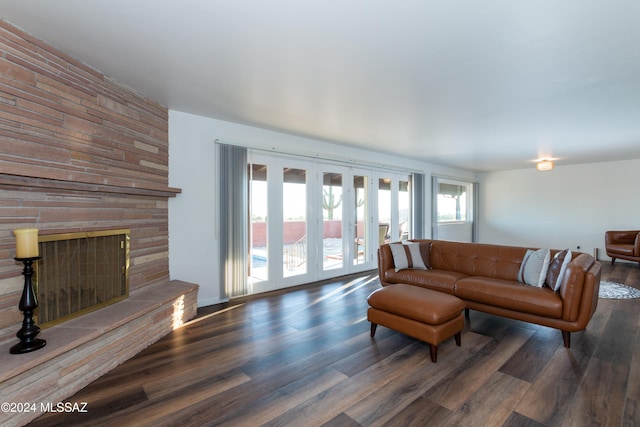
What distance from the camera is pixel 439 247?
14.2 feet

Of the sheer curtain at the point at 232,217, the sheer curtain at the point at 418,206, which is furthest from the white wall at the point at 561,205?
the sheer curtain at the point at 232,217

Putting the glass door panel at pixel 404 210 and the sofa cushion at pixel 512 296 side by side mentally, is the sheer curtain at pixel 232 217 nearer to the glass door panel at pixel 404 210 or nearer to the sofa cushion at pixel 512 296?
the sofa cushion at pixel 512 296

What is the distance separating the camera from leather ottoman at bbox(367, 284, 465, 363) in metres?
2.51

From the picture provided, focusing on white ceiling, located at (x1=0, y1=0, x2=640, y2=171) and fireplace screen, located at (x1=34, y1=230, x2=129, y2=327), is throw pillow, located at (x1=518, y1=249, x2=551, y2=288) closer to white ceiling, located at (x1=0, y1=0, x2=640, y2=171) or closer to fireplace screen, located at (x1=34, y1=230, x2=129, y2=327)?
white ceiling, located at (x1=0, y1=0, x2=640, y2=171)

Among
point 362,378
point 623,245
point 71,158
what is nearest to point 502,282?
point 362,378

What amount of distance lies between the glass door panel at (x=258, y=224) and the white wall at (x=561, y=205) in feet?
24.7

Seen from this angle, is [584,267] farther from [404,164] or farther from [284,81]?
[404,164]

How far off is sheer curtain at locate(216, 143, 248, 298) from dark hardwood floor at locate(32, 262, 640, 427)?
0.79 meters

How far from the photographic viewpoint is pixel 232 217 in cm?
404

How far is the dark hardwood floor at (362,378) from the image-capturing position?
1.82m

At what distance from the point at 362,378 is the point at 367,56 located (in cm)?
246

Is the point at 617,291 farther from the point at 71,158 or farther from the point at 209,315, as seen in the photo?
the point at 71,158

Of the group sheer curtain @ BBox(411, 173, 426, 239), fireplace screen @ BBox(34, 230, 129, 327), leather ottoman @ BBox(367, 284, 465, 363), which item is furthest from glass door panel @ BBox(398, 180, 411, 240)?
fireplace screen @ BBox(34, 230, 129, 327)

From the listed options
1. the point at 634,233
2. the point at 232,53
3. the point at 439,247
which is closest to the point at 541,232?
the point at 634,233
